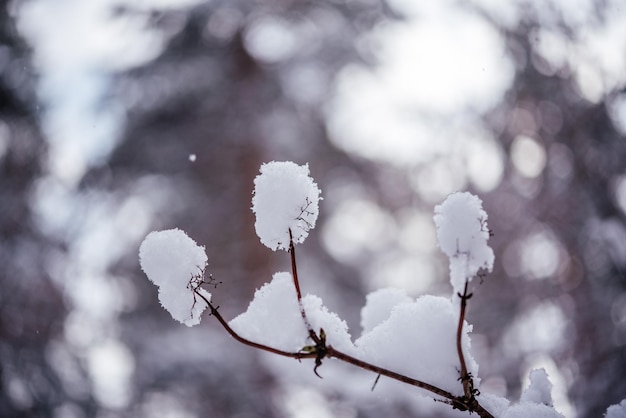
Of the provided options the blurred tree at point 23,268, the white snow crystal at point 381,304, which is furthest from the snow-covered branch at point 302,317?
the blurred tree at point 23,268

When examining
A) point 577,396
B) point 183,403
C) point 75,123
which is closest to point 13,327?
point 183,403

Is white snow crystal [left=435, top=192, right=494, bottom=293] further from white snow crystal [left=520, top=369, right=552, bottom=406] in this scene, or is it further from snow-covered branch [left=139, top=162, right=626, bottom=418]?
white snow crystal [left=520, top=369, right=552, bottom=406]

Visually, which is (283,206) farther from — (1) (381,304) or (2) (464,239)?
(1) (381,304)

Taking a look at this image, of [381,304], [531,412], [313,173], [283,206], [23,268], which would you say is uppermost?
[283,206]

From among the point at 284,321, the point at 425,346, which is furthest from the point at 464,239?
the point at 284,321

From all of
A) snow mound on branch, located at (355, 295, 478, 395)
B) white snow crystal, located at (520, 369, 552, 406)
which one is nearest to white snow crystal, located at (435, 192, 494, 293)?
snow mound on branch, located at (355, 295, 478, 395)
